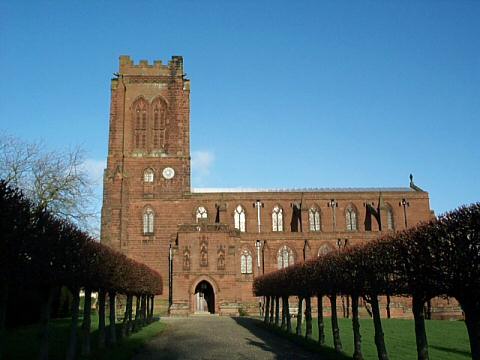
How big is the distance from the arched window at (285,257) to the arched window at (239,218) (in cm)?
800

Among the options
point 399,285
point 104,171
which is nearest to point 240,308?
point 104,171

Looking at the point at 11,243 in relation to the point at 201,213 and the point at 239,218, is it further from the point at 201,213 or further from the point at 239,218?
the point at 239,218

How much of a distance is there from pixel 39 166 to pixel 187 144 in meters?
24.4

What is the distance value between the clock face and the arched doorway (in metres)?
13.1

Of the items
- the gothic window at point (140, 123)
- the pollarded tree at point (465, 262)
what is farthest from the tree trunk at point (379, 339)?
the gothic window at point (140, 123)

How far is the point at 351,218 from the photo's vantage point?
→ 65.6 meters

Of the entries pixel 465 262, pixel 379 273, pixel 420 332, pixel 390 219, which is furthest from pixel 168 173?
pixel 465 262

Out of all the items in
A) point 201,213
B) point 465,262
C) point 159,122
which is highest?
point 159,122

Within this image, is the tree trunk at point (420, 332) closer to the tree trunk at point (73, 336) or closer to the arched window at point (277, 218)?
the tree trunk at point (73, 336)

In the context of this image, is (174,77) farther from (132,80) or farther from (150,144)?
(150,144)

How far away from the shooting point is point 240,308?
1957 inches

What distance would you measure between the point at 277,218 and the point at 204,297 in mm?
16410

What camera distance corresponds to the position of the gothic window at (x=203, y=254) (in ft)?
166

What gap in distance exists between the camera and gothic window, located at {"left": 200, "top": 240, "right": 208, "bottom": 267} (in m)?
50.7
